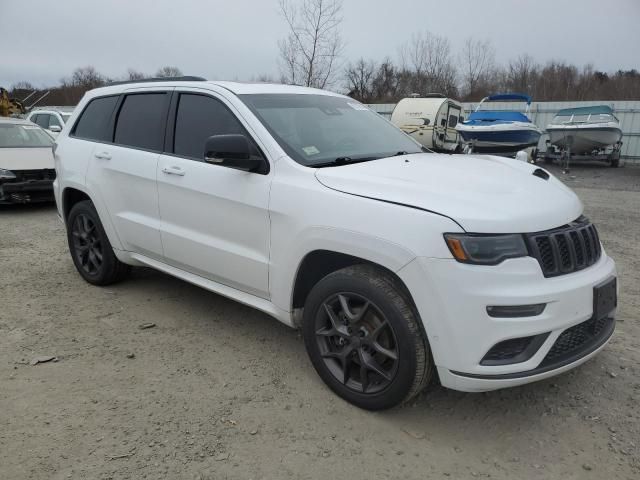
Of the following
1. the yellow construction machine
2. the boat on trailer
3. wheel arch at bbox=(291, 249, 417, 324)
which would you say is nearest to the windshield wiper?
wheel arch at bbox=(291, 249, 417, 324)

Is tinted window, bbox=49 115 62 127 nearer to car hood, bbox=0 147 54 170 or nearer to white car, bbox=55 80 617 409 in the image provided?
car hood, bbox=0 147 54 170

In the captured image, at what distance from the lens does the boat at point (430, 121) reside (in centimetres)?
1608

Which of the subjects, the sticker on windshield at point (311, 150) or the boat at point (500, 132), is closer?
the sticker on windshield at point (311, 150)

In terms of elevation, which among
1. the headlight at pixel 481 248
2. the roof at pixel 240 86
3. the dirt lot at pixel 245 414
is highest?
the roof at pixel 240 86

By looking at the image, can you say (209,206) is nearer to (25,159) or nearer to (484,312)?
(484,312)

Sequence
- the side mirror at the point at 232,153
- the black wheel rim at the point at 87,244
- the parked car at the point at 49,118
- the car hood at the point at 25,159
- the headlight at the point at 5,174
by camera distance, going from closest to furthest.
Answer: the side mirror at the point at 232,153 < the black wheel rim at the point at 87,244 < the headlight at the point at 5,174 < the car hood at the point at 25,159 < the parked car at the point at 49,118

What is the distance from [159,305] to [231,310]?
0.66 m

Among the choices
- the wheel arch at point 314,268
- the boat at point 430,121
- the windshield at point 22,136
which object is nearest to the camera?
the wheel arch at point 314,268

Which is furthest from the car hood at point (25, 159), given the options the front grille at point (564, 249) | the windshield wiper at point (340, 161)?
the front grille at point (564, 249)

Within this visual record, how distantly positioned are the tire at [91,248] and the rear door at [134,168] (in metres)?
0.32

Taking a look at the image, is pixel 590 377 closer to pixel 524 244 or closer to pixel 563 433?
pixel 563 433

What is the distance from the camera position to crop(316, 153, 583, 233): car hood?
8.03 ft

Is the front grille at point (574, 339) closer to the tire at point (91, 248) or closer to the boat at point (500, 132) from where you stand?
the tire at point (91, 248)

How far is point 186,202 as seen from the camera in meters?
3.64
